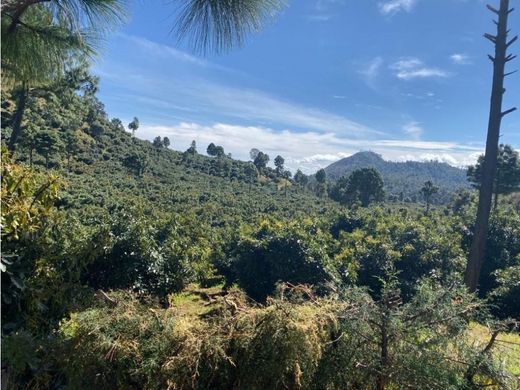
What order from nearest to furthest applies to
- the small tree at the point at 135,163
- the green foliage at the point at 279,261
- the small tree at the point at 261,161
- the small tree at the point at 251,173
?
1. the green foliage at the point at 279,261
2. the small tree at the point at 135,163
3. the small tree at the point at 251,173
4. the small tree at the point at 261,161

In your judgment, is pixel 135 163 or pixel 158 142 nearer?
pixel 135 163

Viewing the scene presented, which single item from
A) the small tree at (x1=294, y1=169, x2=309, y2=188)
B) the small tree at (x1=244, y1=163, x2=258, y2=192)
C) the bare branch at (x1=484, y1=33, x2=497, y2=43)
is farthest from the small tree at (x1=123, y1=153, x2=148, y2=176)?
the bare branch at (x1=484, y1=33, x2=497, y2=43)

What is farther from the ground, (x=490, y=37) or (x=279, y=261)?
(x=490, y=37)

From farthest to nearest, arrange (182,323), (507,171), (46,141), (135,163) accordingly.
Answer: (135,163), (46,141), (507,171), (182,323)

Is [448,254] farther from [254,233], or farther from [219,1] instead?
[219,1]

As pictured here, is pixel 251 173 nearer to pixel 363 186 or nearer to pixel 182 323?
pixel 363 186

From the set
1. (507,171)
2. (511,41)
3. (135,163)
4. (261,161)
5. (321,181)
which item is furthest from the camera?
(261,161)

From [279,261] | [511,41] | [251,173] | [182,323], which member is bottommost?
[279,261]

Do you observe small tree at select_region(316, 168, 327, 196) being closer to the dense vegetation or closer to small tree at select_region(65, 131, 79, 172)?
small tree at select_region(65, 131, 79, 172)

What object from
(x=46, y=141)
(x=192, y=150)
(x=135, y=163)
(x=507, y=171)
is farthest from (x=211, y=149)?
(x=507, y=171)

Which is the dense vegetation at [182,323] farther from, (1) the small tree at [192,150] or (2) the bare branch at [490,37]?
(1) the small tree at [192,150]

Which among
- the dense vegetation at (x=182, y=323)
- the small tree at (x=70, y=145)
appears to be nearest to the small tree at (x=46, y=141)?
the small tree at (x=70, y=145)

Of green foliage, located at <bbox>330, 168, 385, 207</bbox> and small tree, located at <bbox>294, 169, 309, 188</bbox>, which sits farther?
small tree, located at <bbox>294, 169, 309, 188</bbox>

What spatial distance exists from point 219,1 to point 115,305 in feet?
7.55
